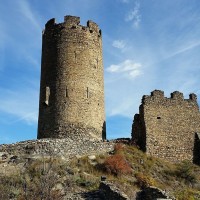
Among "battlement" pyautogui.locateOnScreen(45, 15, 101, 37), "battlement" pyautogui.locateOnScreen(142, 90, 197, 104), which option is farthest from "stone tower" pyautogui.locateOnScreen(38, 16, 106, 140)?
"battlement" pyautogui.locateOnScreen(142, 90, 197, 104)

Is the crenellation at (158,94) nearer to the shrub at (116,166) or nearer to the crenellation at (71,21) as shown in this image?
the shrub at (116,166)

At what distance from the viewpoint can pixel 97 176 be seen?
23.4 meters

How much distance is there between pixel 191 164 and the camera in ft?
92.8

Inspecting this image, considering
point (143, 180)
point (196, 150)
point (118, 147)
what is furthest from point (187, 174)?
point (118, 147)

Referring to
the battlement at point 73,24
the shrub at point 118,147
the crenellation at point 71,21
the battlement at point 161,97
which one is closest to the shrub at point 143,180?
the shrub at point 118,147

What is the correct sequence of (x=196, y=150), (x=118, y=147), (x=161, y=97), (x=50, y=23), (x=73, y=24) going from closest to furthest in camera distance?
(x=118, y=147), (x=196, y=150), (x=161, y=97), (x=73, y=24), (x=50, y=23)

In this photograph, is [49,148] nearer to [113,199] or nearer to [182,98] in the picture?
[113,199]

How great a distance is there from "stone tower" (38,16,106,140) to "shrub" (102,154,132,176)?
15.9 feet

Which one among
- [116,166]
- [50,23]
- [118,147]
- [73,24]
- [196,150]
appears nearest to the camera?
[116,166]

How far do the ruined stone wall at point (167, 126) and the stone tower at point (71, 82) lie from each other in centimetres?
339

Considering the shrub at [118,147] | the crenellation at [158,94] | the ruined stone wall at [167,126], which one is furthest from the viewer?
the crenellation at [158,94]

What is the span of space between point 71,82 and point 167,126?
24.5ft

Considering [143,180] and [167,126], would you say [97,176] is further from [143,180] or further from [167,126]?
[167,126]

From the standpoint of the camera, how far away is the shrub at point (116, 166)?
24000 millimetres
